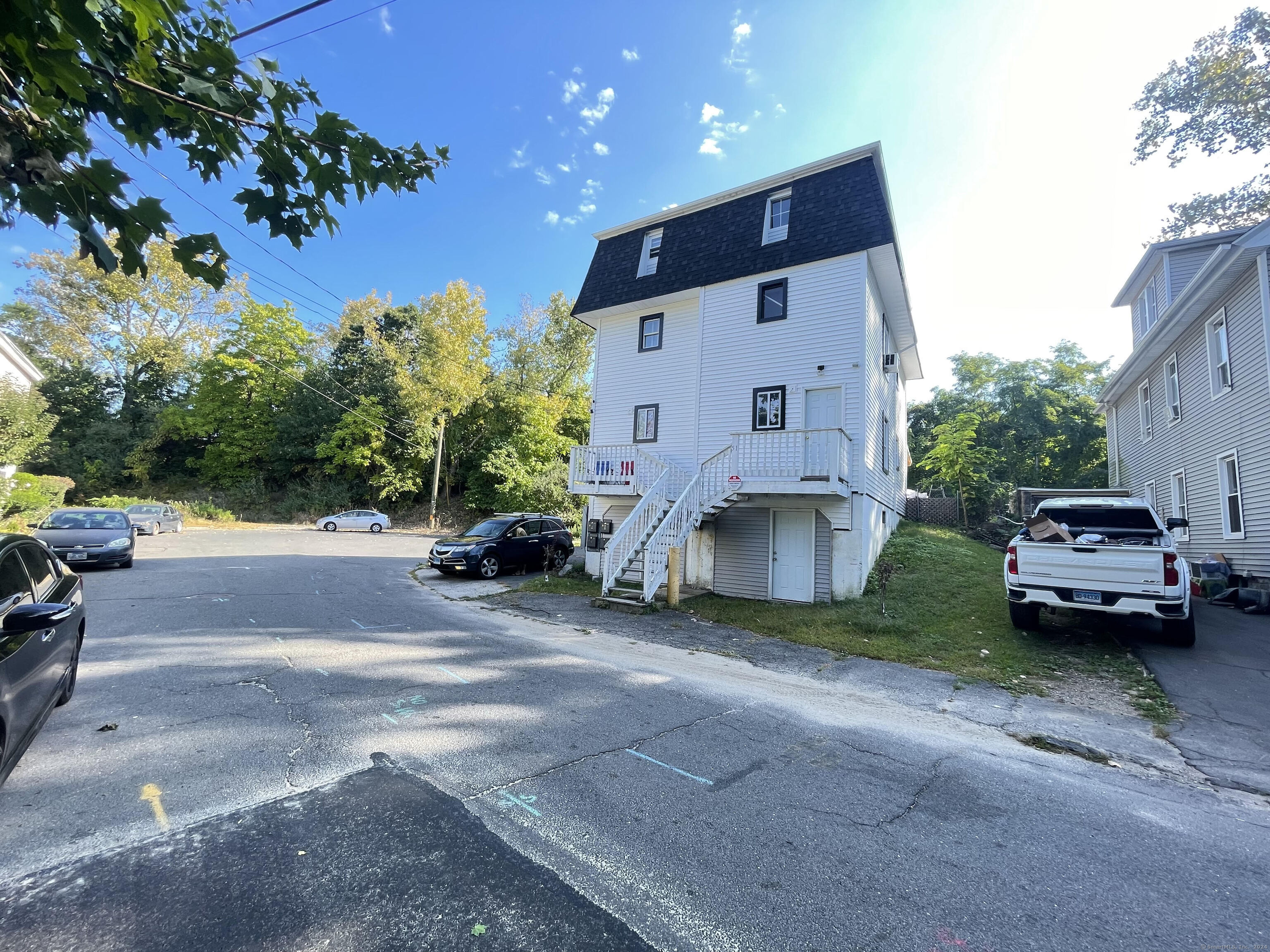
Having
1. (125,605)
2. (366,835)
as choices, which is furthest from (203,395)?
(366,835)

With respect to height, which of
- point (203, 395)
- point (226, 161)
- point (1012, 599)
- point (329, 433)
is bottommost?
point (1012, 599)

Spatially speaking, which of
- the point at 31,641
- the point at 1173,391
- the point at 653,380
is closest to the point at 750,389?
the point at 653,380

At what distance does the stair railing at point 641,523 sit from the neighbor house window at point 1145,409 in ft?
48.7

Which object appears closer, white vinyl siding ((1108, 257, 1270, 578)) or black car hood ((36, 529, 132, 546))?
white vinyl siding ((1108, 257, 1270, 578))

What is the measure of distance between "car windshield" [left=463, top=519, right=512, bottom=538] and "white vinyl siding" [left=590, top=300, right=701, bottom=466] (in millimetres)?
3579

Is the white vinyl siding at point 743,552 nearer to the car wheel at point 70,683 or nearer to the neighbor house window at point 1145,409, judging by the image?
the car wheel at point 70,683

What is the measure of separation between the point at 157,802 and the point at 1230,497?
58.2ft

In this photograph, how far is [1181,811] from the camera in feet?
11.4

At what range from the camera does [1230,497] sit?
37.9ft

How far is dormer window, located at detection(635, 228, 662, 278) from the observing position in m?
15.4

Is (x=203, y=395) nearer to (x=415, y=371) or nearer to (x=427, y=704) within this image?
(x=415, y=371)

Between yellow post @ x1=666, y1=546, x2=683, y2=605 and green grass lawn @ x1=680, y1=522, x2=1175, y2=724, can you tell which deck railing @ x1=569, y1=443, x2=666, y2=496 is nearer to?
yellow post @ x1=666, y1=546, x2=683, y2=605

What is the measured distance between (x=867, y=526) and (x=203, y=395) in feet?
137

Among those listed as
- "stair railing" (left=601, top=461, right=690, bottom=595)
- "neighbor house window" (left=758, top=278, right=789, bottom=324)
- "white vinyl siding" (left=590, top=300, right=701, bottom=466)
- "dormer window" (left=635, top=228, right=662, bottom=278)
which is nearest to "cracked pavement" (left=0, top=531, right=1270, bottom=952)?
"stair railing" (left=601, top=461, right=690, bottom=595)
